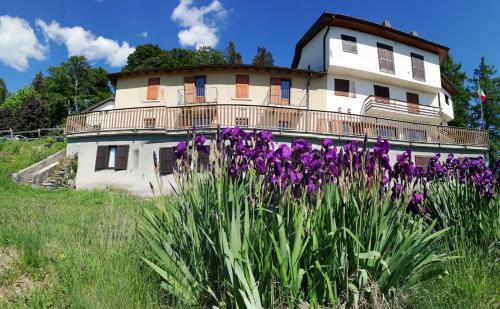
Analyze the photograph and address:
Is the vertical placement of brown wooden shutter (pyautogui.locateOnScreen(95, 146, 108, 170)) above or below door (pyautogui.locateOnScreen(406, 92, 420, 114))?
below

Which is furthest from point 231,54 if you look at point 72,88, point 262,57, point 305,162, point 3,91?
point 3,91

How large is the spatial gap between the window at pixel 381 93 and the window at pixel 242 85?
8.90m

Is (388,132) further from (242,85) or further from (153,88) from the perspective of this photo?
(153,88)

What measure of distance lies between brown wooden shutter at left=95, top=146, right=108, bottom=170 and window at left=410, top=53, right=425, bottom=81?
21.0m

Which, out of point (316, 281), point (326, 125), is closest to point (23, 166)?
point (326, 125)

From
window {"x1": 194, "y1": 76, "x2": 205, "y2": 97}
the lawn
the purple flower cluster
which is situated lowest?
the lawn

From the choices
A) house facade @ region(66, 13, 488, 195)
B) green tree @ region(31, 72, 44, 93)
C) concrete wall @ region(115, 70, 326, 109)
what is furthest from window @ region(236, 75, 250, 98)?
green tree @ region(31, 72, 44, 93)

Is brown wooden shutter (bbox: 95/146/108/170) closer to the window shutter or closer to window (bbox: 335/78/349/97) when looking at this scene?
the window shutter

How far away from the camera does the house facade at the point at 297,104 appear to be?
15570mm

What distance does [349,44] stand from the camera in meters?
21.5

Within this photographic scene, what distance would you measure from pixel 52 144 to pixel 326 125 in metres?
18.9

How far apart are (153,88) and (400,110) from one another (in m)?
16.6

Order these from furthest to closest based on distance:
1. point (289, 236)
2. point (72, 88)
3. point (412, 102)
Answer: point (72, 88), point (412, 102), point (289, 236)

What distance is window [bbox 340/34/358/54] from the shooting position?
21328 mm
